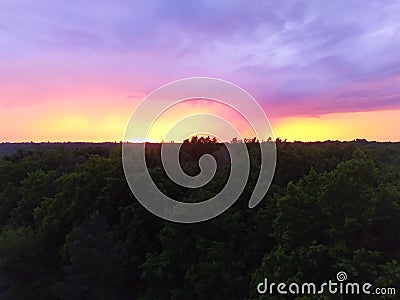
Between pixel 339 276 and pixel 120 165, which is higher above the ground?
pixel 120 165

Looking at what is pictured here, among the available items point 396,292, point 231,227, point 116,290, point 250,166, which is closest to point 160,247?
point 116,290

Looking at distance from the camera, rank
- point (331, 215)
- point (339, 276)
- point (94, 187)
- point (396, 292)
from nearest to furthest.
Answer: point (396, 292) → point (339, 276) → point (331, 215) → point (94, 187)

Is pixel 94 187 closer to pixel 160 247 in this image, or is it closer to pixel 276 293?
pixel 160 247

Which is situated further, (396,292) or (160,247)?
(160,247)

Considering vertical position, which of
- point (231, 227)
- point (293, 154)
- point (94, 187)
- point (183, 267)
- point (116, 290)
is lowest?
point (116, 290)

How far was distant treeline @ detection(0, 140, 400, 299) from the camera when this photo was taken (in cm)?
2008

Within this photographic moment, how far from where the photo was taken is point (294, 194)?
21688 millimetres

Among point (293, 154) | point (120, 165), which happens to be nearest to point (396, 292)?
point (293, 154)

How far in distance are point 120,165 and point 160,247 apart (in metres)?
7.67

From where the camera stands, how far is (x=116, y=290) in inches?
1102

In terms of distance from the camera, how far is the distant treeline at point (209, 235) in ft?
65.9

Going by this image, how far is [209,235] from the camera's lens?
25.8m

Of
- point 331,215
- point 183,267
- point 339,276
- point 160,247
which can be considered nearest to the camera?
point 339,276

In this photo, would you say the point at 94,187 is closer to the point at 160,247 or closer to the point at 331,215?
the point at 160,247
